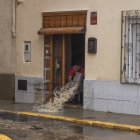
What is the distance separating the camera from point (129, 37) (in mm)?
15047

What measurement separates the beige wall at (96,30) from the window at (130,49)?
167 millimetres

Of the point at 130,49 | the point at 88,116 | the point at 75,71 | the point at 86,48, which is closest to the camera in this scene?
the point at 88,116

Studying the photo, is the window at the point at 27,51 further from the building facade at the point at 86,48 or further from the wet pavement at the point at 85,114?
the wet pavement at the point at 85,114

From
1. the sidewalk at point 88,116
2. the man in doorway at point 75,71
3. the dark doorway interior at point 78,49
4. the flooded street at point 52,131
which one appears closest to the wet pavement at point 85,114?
the sidewalk at point 88,116

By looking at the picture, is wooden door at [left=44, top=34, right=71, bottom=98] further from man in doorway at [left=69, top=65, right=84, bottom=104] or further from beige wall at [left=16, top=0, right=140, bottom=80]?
man in doorway at [left=69, top=65, right=84, bottom=104]

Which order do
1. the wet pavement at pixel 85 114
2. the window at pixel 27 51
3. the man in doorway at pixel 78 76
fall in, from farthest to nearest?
the window at pixel 27 51 < the man in doorway at pixel 78 76 < the wet pavement at pixel 85 114

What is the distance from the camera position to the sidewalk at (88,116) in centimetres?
1329

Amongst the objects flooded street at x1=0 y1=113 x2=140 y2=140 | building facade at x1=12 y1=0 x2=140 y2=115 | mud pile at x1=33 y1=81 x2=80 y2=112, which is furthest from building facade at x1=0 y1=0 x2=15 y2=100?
flooded street at x1=0 y1=113 x2=140 y2=140

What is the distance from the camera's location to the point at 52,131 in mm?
12484

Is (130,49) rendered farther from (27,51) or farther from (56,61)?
(27,51)

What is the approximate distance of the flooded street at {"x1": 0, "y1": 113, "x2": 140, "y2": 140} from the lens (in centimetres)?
1169

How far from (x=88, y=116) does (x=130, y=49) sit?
2309 millimetres

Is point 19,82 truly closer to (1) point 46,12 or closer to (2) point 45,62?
(2) point 45,62

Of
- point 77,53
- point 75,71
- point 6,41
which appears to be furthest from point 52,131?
point 6,41
